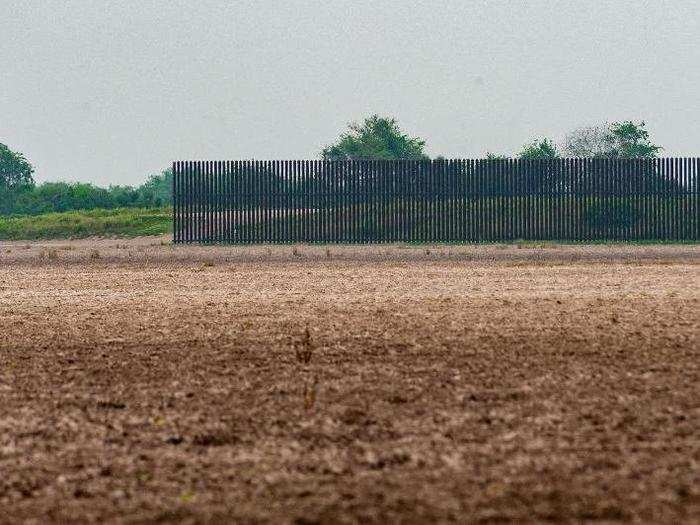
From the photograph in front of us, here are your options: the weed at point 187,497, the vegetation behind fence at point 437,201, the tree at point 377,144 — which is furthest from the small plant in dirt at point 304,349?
the tree at point 377,144

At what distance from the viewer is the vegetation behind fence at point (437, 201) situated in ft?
102

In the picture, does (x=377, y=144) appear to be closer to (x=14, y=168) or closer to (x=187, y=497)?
(x=14, y=168)

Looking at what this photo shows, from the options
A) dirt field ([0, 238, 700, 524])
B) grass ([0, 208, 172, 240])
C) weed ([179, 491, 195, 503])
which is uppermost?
grass ([0, 208, 172, 240])

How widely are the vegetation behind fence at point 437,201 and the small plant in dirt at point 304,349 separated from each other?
67.8ft

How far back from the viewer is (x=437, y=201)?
3152 centimetres

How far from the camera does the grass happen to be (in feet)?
117

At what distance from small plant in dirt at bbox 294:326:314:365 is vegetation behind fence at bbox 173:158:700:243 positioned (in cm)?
2067

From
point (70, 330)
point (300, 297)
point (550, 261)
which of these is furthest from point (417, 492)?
point (550, 261)

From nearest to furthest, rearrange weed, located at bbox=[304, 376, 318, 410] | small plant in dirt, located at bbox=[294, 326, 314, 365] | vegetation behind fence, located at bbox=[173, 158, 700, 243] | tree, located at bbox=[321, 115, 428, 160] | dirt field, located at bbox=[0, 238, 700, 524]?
dirt field, located at bbox=[0, 238, 700, 524], weed, located at bbox=[304, 376, 318, 410], small plant in dirt, located at bbox=[294, 326, 314, 365], vegetation behind fence, located at bbox=[173, 158, 700, 243], tree, located at bbox=[321, 115, 428, 160]

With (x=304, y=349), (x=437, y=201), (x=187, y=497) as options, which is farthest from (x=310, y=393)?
(x=437, y=201)

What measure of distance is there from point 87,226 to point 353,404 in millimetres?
30344

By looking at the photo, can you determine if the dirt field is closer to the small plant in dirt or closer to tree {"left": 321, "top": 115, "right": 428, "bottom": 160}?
the small plant in dirt

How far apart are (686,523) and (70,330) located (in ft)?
25.8

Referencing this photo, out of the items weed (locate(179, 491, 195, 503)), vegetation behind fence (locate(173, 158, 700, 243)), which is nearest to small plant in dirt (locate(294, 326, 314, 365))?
weed (locate(179, 491, 195, 503))
